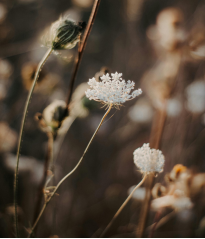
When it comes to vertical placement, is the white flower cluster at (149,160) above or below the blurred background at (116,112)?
below

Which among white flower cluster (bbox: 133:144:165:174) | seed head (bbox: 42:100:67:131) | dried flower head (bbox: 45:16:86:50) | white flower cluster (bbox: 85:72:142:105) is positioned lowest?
white flower cluster (bbox: 133:144:165:174)

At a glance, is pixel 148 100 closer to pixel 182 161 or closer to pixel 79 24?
pixel 182 161

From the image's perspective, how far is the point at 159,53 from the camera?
1.67 feet

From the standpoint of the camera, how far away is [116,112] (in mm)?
340

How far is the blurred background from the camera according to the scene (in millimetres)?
369

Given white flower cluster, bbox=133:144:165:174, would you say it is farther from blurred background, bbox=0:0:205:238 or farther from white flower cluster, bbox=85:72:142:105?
blurred background, bbox=0:0:205:238

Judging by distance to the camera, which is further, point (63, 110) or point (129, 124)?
point (129, 124)

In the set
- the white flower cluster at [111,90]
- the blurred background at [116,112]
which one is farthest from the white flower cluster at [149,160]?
the blurred background at [116,112]

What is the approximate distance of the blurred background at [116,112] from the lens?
14.5 inches

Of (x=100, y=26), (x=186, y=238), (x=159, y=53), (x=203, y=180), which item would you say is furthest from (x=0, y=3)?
(x=186, y=238)

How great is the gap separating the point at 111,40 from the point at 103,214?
1.75 ft

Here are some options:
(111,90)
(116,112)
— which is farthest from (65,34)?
(116,112)

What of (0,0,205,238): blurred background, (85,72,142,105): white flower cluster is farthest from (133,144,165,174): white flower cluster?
(0,0,205,238): blurred background

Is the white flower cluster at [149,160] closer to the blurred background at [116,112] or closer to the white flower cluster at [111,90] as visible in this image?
the white flower cluster at [111,90]
